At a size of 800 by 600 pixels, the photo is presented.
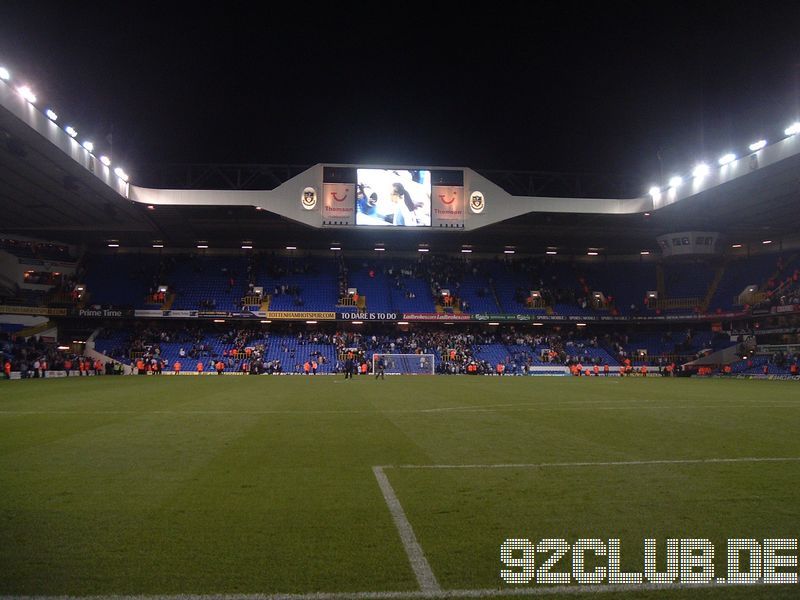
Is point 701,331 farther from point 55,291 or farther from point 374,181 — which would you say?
point 55,291

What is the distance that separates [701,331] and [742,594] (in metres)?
54.8

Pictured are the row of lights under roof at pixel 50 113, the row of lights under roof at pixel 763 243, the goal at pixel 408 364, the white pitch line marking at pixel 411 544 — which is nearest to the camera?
the white pitch line marking at pixel 411 544

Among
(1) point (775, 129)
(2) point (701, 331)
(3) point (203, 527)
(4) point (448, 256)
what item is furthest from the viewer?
(4) point (448, 256)

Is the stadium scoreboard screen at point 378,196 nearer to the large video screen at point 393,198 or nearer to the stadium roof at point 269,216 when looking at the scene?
the large video screen at point 393,198

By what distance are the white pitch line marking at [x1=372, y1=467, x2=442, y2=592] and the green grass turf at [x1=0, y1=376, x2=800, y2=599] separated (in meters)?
0.07

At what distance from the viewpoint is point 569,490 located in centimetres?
605

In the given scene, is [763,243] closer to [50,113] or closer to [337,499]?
[50,113]

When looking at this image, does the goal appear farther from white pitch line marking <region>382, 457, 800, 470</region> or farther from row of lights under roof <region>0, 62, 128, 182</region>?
white pitch line marking <region>382, 457, 800, 470</region>

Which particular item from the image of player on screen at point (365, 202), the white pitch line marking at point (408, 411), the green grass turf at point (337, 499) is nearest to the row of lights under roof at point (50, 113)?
the white pitch line marking at point (408, 411)

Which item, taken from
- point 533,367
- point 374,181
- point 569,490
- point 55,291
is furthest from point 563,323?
point 569,490

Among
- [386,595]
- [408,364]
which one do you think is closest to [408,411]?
[386,595]

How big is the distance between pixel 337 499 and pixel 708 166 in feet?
116

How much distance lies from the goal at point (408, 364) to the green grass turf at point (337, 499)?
33.2m

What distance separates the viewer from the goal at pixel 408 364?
45.5m
